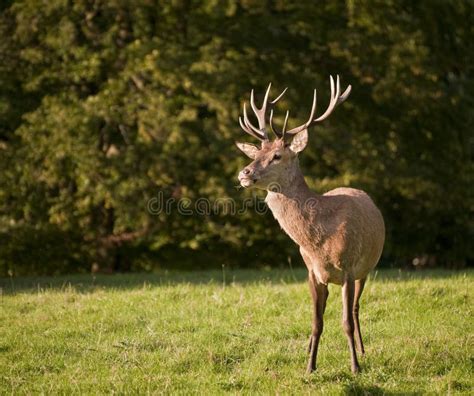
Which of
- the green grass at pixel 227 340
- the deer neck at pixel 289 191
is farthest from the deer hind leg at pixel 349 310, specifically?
the deer neck at pixel 289 191

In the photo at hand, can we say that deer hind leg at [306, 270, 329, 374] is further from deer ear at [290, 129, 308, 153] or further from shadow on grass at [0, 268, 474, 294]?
shadow on grass at [0, 268, 474, 294]

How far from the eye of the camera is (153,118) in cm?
1325

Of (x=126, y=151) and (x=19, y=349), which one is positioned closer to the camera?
(x=19, y=349)

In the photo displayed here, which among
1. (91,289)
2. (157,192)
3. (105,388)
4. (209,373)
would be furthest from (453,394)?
(157,192)

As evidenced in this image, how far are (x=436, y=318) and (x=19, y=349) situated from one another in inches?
167

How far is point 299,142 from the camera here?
6797 millimetres

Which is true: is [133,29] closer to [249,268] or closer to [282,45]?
[282,45]

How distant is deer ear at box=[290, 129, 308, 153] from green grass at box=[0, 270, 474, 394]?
185 centimetres

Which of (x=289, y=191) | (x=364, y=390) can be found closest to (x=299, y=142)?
(x=289, y=191)

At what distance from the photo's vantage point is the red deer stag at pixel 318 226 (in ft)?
21.2

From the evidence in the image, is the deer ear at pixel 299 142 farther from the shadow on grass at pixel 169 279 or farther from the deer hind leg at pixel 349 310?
the shadow on grass at pixel 169 279

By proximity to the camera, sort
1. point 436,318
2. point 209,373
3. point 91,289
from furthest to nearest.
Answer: point 91,289, point 436,318, point 209,373

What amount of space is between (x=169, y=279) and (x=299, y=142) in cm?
596

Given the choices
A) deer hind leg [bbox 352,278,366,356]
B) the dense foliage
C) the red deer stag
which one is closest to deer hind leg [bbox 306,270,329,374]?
the red deer stag
